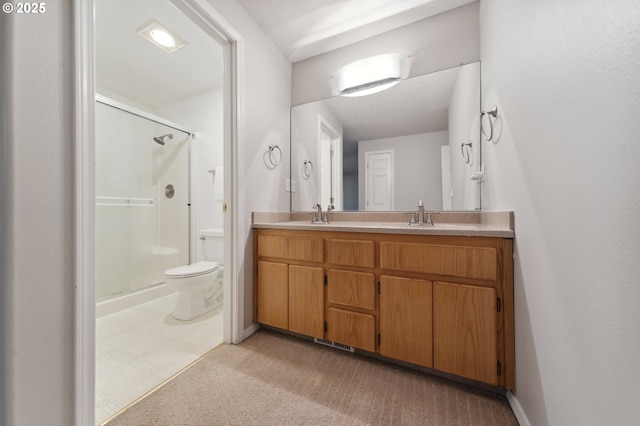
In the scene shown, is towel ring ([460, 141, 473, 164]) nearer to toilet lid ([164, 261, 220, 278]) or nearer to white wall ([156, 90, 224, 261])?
toilet lid ([164, 261, 220, 278])

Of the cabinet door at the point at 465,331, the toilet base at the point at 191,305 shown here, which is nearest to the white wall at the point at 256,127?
the toilet base at the point at 191,305

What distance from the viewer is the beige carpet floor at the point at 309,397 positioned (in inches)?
39.4

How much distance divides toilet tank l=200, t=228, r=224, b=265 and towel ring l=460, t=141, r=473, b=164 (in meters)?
2.30

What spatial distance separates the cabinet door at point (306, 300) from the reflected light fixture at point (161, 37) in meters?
2.14

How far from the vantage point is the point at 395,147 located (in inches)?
73.2

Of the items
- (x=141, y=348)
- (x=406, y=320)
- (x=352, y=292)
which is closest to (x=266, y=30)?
(x=352, y=292)

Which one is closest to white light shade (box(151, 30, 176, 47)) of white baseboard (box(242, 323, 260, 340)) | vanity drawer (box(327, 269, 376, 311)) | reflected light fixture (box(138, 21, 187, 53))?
reflected light fixture (box(138, 21, 187, 53))

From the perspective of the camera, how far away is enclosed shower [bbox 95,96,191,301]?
2.30 metres

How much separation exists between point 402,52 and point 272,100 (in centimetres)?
110

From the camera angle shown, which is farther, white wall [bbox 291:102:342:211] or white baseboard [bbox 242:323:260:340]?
white wall [bbox 291:102:342:211]

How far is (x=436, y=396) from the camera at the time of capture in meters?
1.13

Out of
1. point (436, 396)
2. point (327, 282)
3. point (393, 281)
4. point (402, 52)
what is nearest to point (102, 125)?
point (327, 282)

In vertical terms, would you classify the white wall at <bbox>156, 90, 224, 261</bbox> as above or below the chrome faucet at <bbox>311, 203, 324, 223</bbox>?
above

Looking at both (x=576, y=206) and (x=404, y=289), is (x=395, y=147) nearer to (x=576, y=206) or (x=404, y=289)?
(x=404, y=289)
